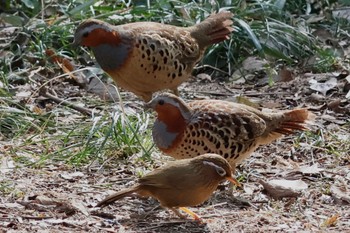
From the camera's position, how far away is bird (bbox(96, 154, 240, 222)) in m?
5.70

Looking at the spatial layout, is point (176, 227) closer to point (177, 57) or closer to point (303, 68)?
point (177, 57)

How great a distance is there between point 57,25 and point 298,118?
11.3 ft

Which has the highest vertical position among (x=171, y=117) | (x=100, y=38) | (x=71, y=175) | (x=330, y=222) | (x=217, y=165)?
(x=100, y=38)

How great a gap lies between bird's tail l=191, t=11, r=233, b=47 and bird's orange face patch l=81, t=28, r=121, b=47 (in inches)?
31.2

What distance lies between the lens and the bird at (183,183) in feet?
18.7

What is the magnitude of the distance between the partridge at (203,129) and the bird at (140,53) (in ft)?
4.21

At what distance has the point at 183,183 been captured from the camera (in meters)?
→ 5.71

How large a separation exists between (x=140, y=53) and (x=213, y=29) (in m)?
0.87

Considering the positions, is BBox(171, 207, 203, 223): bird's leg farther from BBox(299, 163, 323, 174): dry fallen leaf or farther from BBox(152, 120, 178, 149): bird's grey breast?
BBox(299, 163, 323, 174): dry fallen leaf

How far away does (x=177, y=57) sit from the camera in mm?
7875

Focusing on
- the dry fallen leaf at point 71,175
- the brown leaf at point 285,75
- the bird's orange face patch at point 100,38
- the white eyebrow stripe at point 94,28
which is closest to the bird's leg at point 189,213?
the dry fallen leaf at point 71,175

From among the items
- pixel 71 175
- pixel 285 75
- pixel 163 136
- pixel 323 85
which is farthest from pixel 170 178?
pixel 285 75

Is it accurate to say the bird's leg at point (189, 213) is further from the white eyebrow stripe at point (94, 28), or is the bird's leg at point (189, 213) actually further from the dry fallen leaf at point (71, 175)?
the white eyebrow stripe at point (94, 28)

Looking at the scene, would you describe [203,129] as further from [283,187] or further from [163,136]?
[283,187]
